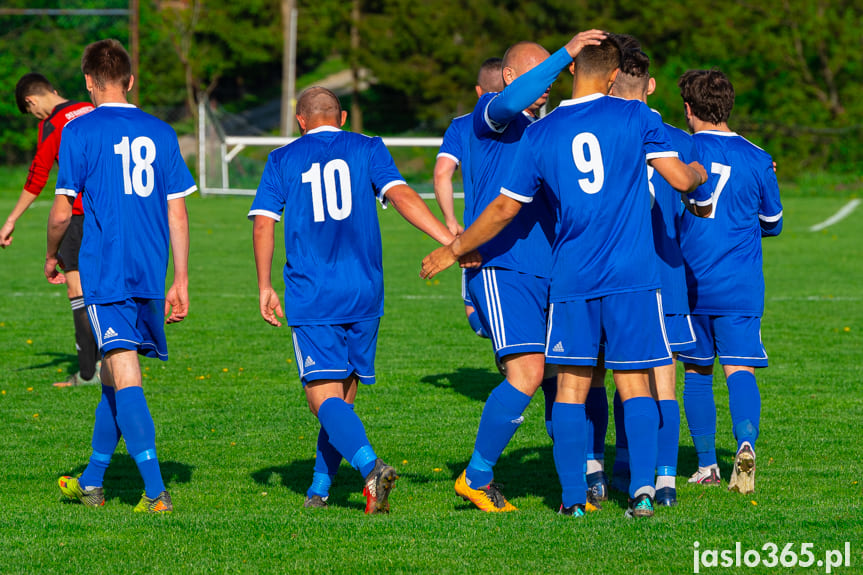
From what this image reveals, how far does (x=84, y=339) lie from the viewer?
8906 millimetres

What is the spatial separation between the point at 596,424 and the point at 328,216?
72.7 inches

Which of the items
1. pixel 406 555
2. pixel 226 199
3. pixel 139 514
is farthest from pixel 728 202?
pixel 226 199

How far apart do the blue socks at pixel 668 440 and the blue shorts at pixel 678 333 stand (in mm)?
388

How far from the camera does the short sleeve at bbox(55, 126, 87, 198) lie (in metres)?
5.48

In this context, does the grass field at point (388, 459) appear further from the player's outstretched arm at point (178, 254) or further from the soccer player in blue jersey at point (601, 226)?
the player's outstretched arm at point (178, 254)

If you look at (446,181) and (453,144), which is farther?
(446,181)

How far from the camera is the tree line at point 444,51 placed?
113 ft

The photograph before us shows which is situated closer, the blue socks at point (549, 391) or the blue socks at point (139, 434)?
the blue socks at point (139, 434)

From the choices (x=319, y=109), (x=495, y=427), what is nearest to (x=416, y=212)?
(x=319, y=109)

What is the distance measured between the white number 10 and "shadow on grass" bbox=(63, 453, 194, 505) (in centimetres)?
193

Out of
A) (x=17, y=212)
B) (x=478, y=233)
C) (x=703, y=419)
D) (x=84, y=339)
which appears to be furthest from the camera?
(x=84, y=339)

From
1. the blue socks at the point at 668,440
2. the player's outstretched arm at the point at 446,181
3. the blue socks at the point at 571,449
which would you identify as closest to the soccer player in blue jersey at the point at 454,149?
the player's outstretched arm at the point at 446,181

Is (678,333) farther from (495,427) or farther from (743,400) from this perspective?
(495,427)

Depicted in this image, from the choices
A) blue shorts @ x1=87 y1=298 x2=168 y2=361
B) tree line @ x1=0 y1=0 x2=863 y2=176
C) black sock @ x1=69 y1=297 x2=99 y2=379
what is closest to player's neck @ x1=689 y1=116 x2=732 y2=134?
blue shorts @ x1=87 y1=298 x2=168 y2=361
